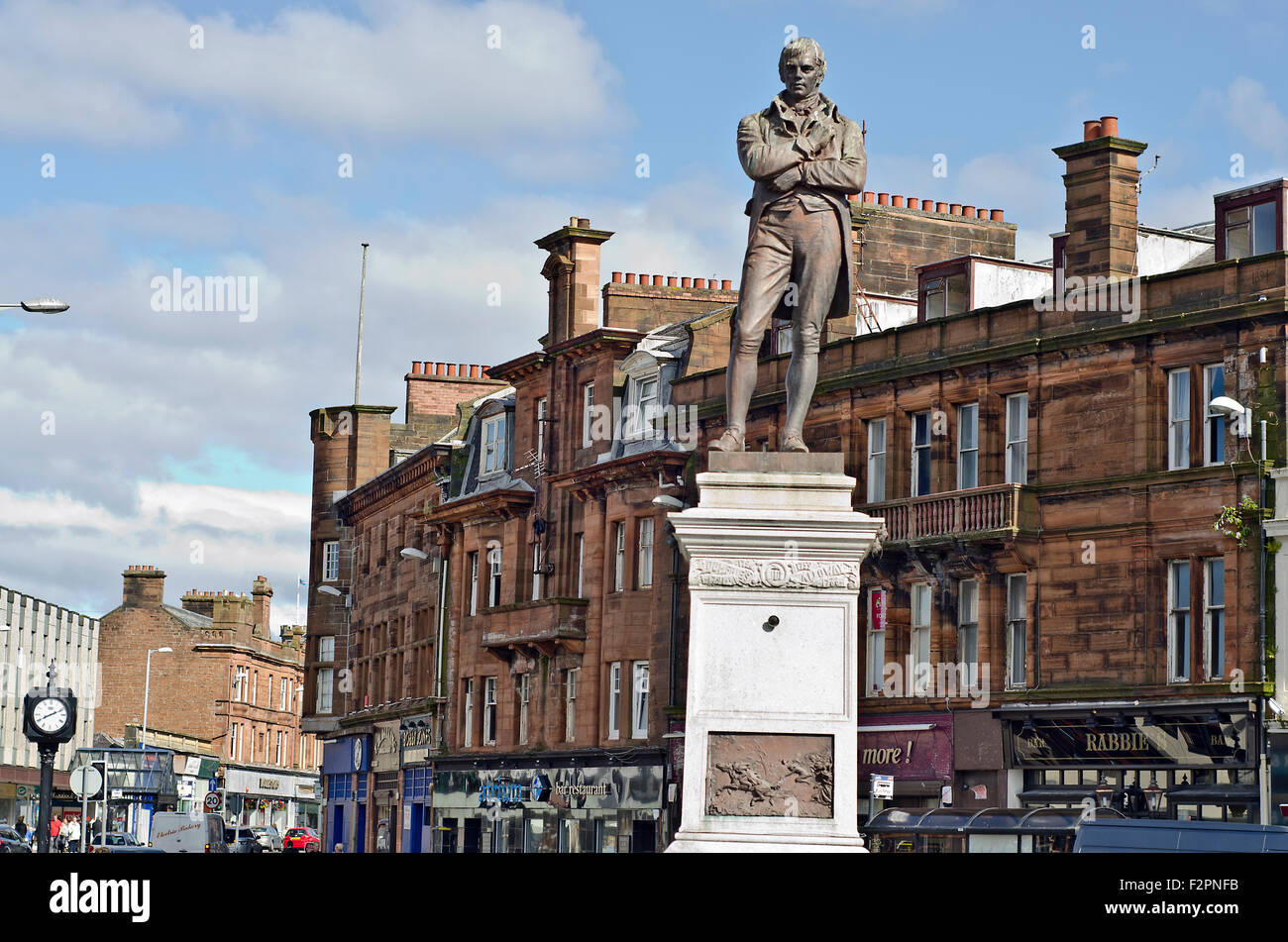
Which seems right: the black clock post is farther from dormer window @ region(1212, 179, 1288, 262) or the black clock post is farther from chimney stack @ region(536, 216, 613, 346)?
chimney stack @ region(536, 216, 613, 346)

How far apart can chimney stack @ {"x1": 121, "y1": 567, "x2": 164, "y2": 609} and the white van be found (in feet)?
225

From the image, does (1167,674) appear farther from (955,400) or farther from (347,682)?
(347,682)

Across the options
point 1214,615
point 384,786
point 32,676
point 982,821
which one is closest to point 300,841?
point 384,786

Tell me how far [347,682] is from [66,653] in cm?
3666

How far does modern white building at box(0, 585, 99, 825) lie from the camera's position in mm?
95438

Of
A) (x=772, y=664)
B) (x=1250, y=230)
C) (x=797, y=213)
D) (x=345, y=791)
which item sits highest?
(x=1250, y=230)

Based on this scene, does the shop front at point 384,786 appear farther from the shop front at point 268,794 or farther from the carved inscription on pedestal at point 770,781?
the carved inscription on pedestal at point 770,781

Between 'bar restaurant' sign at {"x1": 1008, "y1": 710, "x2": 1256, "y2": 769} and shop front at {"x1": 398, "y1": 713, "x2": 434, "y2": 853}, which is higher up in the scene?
'bar restaurant' sign at {"x1": 1008, "y1": 710, "x2": 1256, "y2": 769}

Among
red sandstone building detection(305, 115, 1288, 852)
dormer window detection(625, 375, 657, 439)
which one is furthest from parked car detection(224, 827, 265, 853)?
dormer window detection(625, 375, 657, 439)

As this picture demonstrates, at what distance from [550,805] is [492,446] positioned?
1224cm

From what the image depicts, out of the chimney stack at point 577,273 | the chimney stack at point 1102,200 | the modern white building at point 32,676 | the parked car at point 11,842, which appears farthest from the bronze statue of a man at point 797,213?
the modern white building at point 32,676

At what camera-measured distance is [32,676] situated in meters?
104

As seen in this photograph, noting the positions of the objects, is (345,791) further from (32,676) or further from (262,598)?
(262,598)
